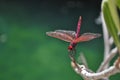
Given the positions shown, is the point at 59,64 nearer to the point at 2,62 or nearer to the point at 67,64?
the point at 67,64

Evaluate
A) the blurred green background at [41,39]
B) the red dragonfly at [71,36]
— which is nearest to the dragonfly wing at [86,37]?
the red dragonfly at [71,36]

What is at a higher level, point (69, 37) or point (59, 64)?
point (69, 37)

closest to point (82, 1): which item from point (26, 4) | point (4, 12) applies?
point (26, 4)

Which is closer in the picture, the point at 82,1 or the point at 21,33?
the point at 21,33

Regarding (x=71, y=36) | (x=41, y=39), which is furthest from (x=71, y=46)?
(x=41, y=39)

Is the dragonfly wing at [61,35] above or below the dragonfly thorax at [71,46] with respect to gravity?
above

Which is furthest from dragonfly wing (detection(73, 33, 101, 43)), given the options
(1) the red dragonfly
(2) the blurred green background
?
(2) the blurred green background

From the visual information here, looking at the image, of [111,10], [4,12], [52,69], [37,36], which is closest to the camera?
[111,10]

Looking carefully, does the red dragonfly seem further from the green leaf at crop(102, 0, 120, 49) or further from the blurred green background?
the blurred green background

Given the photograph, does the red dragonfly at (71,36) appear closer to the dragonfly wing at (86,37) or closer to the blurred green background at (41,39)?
the dragonfly wing at (86,37)

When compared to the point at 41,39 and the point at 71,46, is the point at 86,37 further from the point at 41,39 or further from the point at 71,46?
the point at 41,39
